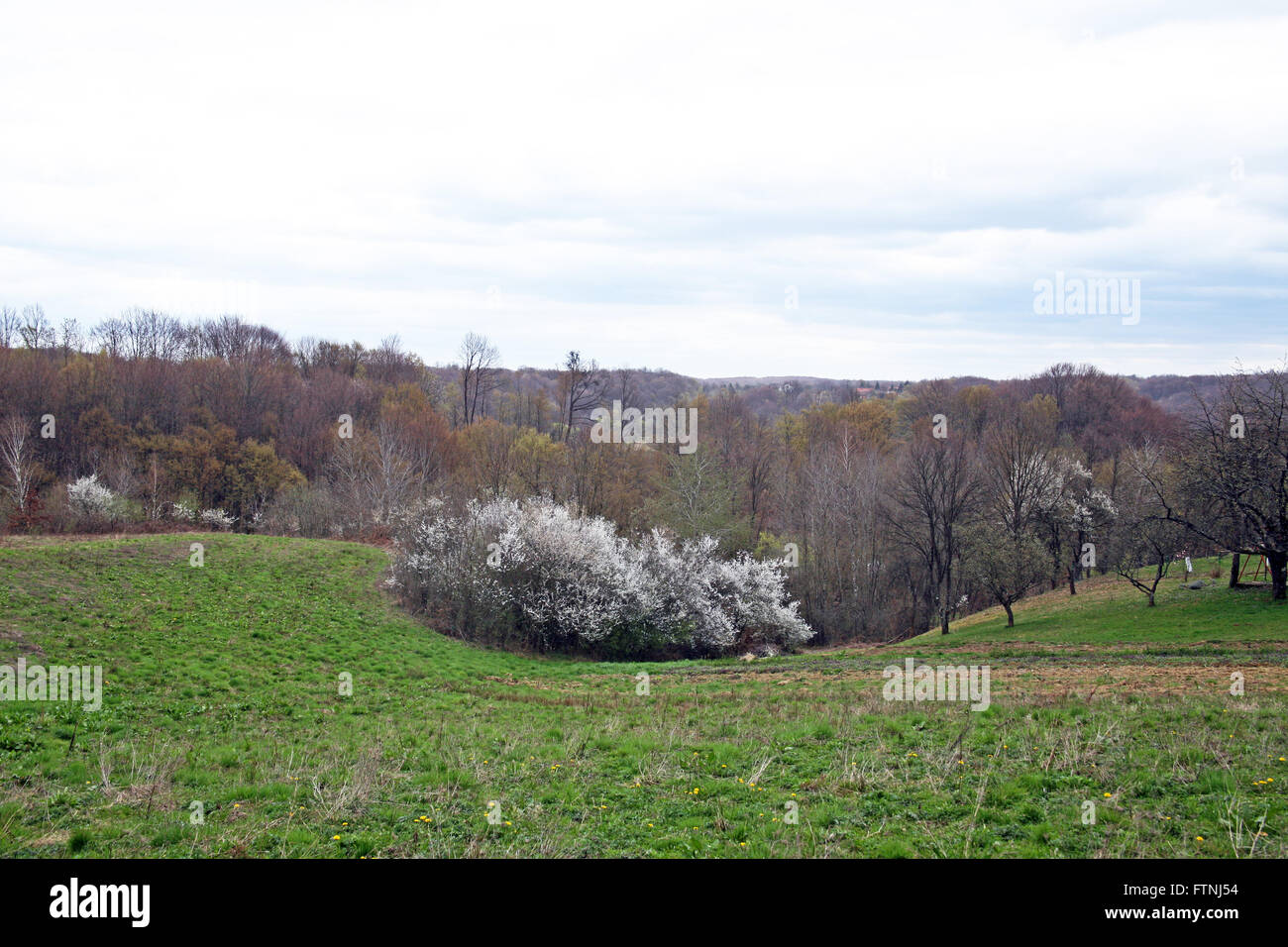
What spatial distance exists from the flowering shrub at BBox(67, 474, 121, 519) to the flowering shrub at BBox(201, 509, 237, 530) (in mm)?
5514

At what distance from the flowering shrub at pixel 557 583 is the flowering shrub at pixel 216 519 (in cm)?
1937

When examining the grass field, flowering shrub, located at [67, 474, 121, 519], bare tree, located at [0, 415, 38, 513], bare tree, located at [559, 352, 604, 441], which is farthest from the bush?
bare tree, located at [559, 352, 604, 441]

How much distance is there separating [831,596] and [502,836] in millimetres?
43234

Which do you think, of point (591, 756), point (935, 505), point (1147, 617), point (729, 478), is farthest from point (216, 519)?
point (1147, 617)

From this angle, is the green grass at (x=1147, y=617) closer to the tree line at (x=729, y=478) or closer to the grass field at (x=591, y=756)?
the tree line at (x=729, y=478)

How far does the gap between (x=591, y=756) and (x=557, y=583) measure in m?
22.0

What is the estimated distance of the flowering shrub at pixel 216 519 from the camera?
47631 mm

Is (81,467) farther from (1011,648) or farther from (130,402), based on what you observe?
(1011,648)

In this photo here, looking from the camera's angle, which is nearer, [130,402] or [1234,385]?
[1234,385]

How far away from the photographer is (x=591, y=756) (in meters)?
11.2

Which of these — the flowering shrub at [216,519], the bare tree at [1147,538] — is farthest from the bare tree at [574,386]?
the bare tree at [1147,538]

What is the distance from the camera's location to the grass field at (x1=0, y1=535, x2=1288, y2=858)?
7445 millimetres

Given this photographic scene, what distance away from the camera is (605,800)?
29.3 feet
